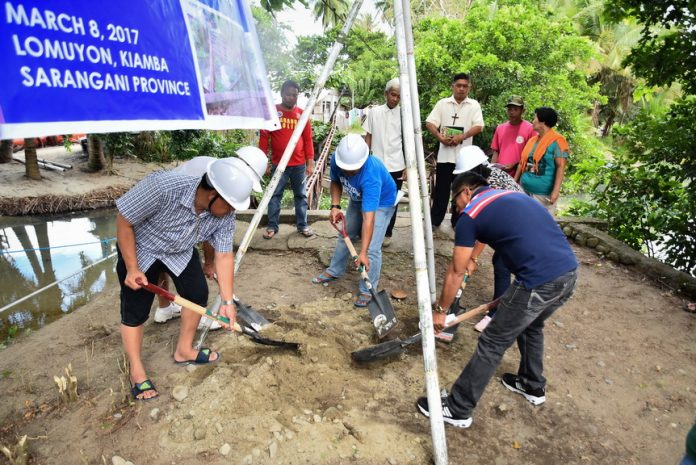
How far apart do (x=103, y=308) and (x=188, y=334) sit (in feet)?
4.72

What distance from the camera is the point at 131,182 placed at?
10.7 m

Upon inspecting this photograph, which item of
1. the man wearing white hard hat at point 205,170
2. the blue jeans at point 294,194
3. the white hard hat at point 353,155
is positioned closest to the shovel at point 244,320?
the man wearing white hard hat at point 205,170

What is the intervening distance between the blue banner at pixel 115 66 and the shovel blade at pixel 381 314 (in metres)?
1.83

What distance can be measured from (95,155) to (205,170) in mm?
10464

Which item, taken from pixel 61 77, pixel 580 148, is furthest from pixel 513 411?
pixel 580 148

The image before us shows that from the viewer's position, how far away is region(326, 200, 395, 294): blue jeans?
3539 mm

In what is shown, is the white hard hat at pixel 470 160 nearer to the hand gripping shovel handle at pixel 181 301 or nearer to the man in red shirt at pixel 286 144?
the hand gripping shovel handle at pixel 181 301

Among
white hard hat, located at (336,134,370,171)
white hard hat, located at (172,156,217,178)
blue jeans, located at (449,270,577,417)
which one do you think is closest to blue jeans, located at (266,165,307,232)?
white hard hat, located at (336,134,370,171)

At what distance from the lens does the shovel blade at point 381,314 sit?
10.1 ft

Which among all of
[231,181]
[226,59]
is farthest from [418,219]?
[226,59]

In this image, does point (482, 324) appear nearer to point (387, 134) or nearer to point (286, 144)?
point (387, 134)

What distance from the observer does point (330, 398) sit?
2.49m

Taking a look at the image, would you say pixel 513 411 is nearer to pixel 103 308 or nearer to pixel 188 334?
pixel 188 334

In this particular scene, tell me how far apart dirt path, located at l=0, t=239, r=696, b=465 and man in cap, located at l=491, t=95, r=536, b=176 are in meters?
1.68
